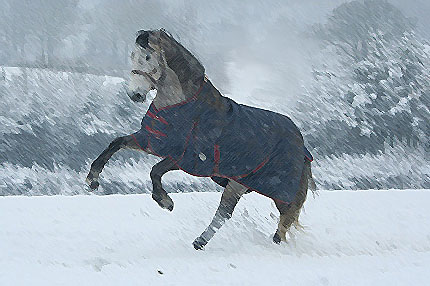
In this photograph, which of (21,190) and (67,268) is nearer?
(67,268)

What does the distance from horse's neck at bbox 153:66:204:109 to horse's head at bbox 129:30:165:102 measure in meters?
0.07

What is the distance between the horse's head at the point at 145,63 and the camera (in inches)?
166

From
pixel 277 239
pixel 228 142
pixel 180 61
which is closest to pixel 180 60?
pixel 180 61

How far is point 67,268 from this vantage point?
3.89 metres

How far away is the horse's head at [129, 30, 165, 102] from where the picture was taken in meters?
4.21

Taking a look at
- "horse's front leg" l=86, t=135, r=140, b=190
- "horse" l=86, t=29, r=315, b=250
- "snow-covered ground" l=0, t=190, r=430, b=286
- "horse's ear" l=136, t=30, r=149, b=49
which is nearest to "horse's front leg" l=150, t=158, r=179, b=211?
"horse" l=86, t=29, r=315, b=250

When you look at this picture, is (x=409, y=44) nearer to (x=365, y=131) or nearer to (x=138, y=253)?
(x=365, y=131)

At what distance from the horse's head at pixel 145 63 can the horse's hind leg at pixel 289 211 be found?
1.57 meters

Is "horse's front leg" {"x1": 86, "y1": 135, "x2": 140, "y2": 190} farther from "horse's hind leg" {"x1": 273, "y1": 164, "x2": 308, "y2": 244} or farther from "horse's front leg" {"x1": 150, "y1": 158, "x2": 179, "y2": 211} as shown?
"horse's hind leg" {"x1": 273, "y1": 164, "x2": 308, "y2": 244}

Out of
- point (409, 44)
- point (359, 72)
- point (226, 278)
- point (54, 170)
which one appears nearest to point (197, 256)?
point (226, 278)

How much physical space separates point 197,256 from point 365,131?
24819 millimetres

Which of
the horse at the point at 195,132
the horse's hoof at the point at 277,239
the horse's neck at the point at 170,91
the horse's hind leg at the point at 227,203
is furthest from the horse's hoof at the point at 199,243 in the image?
the horse's neck at the point at 170,91

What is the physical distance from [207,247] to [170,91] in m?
1.37

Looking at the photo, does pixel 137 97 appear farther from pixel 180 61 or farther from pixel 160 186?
pixel 160 186
